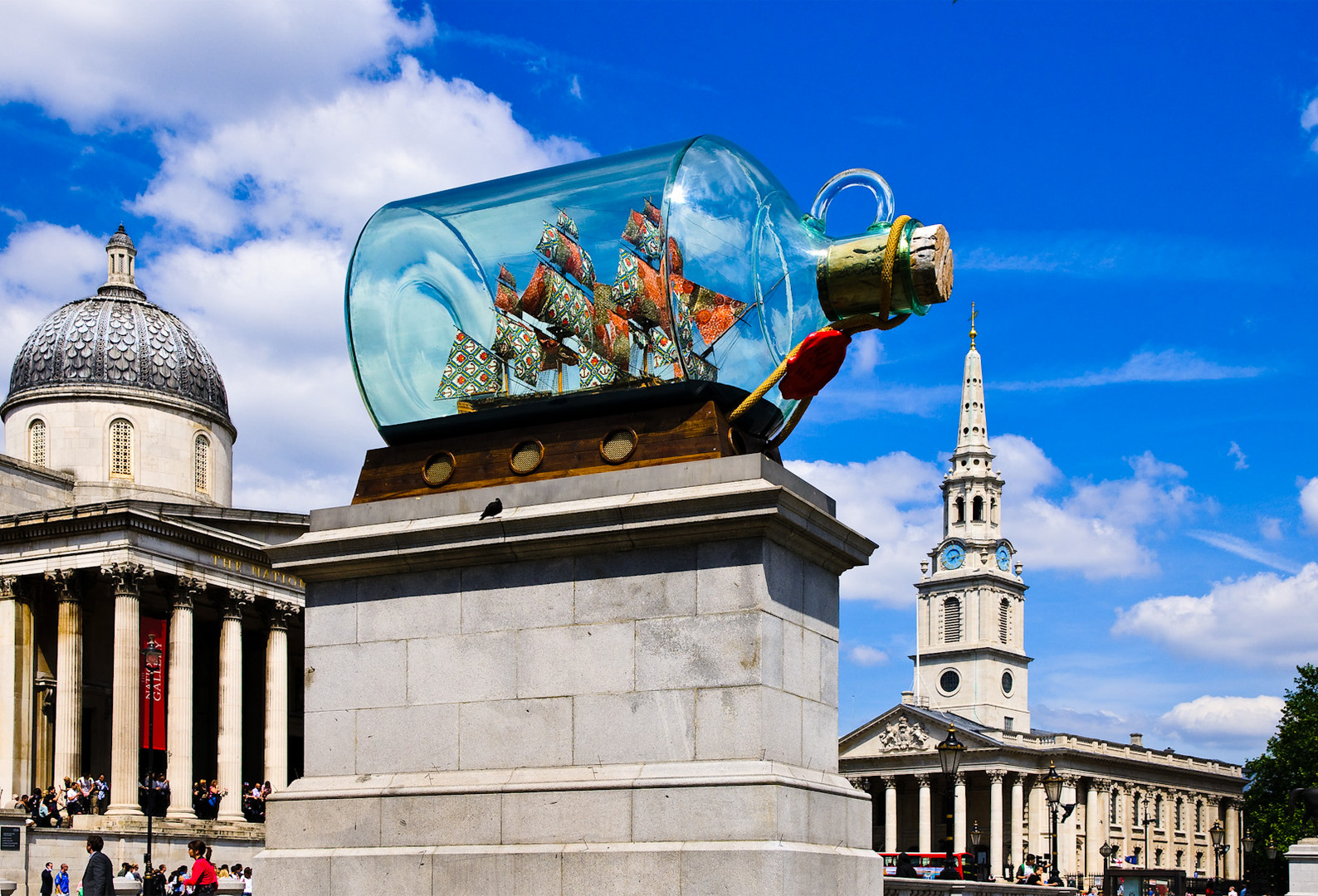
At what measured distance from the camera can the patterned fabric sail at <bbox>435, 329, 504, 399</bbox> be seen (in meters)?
10.0

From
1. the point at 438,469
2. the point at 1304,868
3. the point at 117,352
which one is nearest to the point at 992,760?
the point at 117,352

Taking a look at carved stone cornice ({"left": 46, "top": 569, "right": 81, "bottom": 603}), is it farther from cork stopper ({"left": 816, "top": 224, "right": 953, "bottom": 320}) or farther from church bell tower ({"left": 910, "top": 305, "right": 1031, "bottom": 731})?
church bell tower ({"left": 910, "top": 305, "right": 1031, "bottom": 731})

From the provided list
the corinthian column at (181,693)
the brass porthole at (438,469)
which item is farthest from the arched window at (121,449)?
the brass porthole at (438,469)

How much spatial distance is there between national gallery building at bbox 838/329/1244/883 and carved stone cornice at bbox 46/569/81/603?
7384cm

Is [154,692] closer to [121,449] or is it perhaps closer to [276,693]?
[276,693]

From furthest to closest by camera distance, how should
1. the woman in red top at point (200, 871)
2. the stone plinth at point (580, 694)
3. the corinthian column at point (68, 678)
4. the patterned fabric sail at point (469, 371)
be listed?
the corinthian column at point (68, 678) → the woman in red top at point (200, 871) → the patterned fabric sail at point (469, 371) → the stone plinth at point (580, 694)

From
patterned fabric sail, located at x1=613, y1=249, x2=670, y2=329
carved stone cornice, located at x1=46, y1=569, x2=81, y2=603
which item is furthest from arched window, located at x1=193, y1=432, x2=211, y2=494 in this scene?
patterned fabric sail, located at x1=613, y1=249, x2=670, y2=329

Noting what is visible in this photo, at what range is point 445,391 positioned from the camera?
10102 millimetres

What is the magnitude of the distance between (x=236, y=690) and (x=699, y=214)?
49.3 m

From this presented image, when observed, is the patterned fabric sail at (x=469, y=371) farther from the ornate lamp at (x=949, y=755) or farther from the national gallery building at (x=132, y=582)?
the national gallery building at (x=132, y=582)

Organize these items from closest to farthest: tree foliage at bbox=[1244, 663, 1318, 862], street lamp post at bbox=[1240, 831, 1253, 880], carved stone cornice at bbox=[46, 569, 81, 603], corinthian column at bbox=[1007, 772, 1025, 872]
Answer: carved stone cornice at bbox=[46, 569, 81, 603], tree foliage at bbox=[1244, 663, 1318, 862], corinthian column at bbox=[1007, 772, 1025, 872], street lamp post at bbox=[1240, 831, 1253, 880]

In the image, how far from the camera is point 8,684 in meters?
51.4

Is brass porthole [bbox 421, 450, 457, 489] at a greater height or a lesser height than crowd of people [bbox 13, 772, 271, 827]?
greater

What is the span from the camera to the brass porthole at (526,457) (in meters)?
9.84
